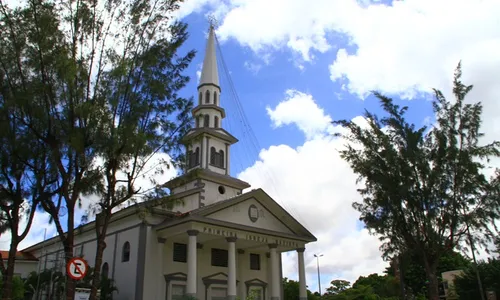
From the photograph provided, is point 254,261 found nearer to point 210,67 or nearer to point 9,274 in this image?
point 210,67

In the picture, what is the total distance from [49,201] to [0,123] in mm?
3222

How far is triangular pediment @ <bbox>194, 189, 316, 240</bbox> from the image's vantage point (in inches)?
993

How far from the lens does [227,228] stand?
975 inches

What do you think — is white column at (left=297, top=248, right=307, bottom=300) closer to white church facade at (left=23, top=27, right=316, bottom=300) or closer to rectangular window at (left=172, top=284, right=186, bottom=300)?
white church facade at (left=23, top=27, right=316, bottom=300)

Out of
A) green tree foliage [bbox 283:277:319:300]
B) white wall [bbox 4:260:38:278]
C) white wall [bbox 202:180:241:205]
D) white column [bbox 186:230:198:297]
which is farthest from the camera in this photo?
green tree foliage [bbox 283:277:319:300]

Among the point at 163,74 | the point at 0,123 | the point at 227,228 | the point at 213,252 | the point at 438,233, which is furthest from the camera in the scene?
the point at 213,252

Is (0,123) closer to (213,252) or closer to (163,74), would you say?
(163,74)

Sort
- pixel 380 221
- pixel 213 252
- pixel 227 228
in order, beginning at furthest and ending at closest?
pixel 213 252 < pixel 227 228 < pixel 380 221

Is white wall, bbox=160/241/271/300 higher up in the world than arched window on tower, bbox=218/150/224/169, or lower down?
lower down

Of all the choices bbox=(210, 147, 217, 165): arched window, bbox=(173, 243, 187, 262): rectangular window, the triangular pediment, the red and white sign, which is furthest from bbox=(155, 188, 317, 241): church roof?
the red and white sign

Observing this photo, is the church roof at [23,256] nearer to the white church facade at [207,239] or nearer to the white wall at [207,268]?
the white church facade at [207,239]

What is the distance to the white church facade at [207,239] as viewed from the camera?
77.9 feet

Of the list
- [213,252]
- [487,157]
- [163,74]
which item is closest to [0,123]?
[163,74]

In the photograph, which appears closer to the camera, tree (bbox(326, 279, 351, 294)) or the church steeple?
the church steeple
